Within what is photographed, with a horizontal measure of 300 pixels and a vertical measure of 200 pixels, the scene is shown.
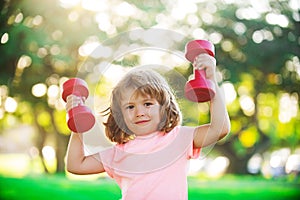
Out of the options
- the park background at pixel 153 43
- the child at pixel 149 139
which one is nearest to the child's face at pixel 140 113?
the child at pixel 149 139

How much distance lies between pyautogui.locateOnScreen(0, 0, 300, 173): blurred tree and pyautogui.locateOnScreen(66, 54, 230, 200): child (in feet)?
2.81

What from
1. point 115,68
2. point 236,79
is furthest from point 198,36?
point 115,68

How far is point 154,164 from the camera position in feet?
2.80

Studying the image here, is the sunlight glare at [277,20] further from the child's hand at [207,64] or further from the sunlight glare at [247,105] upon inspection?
the child's hand at [207,64]

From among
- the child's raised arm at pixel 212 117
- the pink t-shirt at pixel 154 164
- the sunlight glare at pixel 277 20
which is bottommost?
the pink t-shirt at pixel 154 164

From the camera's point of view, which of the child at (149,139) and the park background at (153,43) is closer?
the child at (149,139)

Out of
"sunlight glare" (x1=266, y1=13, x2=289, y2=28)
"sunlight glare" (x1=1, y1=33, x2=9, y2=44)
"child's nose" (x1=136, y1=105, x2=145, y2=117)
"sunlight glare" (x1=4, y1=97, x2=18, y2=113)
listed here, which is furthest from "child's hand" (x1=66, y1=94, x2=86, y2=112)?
"sunlight glare" (x1=266, y1=13, x2=289, y2=28)

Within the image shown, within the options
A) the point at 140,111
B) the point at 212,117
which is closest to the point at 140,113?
the point at 140,111

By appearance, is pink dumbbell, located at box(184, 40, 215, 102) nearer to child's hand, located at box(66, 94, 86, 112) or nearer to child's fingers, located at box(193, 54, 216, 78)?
child's fingers, located at box(193, 54, 216, 78)

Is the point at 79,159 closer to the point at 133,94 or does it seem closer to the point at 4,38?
the point at 133,94

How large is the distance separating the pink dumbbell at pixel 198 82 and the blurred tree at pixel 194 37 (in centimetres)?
87

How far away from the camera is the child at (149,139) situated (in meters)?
0.85

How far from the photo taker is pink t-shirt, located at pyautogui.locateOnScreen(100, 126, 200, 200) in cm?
85

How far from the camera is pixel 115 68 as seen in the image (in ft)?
3.35
